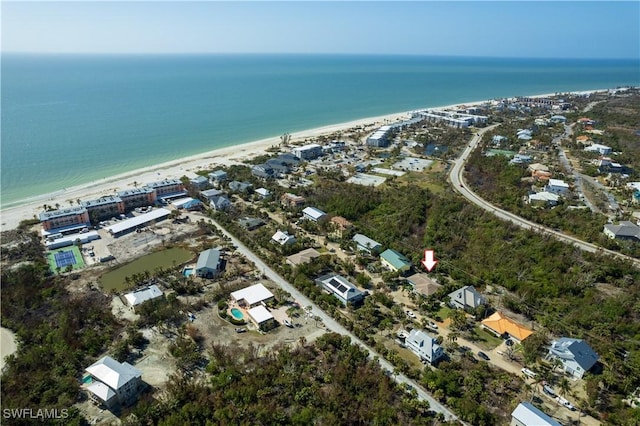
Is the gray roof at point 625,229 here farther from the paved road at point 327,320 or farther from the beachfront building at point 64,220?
the beachfront building at point 64,220

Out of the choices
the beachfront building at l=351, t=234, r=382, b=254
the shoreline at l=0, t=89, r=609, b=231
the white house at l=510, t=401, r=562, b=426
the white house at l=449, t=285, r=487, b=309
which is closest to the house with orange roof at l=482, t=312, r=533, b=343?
the white house at l=449, t=285, r=487, b=309

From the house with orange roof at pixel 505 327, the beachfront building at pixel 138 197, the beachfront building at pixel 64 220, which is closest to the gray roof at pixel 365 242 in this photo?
the house with orange roof at pixel 505 327

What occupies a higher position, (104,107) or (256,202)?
(104,107)

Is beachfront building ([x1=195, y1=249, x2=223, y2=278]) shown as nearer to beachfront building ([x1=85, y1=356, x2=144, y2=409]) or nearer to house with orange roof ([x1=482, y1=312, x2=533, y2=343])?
beachfront building ([x1=85, y1=356, x2=144, y2=409])

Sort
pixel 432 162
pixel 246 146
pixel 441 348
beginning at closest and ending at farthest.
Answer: pixel 441 348
pixel 432 162
pixel 246 146

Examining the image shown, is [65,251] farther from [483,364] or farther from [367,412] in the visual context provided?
[483,364]

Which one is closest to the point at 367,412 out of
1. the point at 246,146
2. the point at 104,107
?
the point at 246,146
